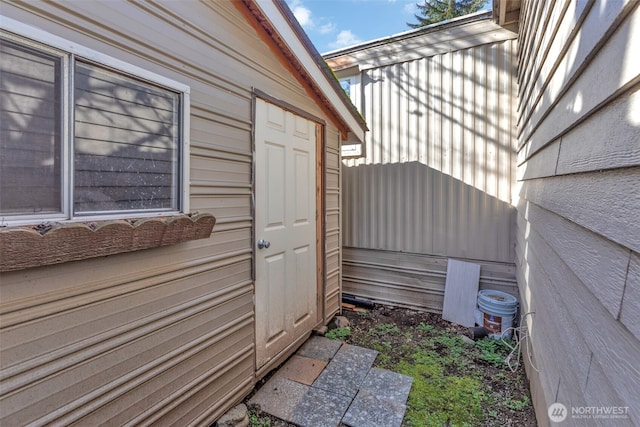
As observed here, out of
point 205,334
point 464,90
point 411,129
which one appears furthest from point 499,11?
point 205,334

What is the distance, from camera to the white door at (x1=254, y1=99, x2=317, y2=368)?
2373 mm

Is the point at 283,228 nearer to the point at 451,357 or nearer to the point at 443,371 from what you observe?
the point at 443,371

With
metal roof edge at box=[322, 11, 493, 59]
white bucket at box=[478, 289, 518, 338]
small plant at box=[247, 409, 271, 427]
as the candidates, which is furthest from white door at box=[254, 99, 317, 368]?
metal roof edge at box=[322, 11, 493, 59]

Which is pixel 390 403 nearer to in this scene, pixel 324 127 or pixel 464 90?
pixel 324 127

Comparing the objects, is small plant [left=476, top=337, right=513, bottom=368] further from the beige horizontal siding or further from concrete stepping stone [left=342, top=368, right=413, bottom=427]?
concrete stepping stone [left=342, top=368, right=413, bottom=427]

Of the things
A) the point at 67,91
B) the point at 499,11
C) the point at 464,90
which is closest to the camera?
the point at 67,91

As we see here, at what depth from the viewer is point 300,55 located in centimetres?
250

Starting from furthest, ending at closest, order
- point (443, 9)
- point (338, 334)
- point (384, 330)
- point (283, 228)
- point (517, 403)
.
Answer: point (443, 9) < point (384, 330) < point (338, 334) < point (283, 228) < point (517, 403)

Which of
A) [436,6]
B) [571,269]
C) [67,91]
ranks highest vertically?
[436,6]

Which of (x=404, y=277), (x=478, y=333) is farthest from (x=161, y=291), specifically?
(x=404, y=277)

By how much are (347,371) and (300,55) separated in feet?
8.71

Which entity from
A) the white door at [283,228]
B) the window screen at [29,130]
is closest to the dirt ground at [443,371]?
the white door at [283,228]

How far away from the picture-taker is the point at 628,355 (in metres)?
0.65

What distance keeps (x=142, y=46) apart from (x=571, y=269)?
83.4 inches
